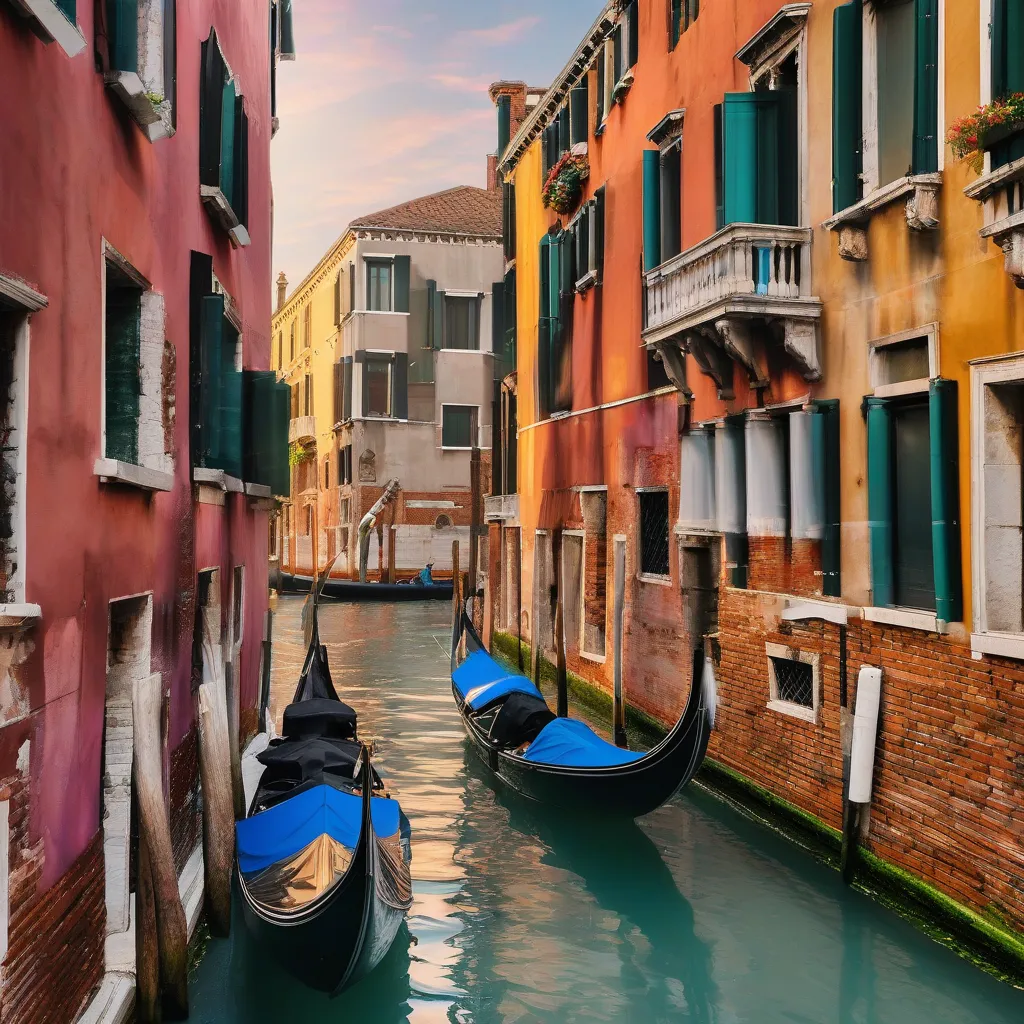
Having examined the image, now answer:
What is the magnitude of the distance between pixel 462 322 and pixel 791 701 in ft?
58.7

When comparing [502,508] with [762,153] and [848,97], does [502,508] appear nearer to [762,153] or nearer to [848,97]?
[762,153]

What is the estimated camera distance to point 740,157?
6293 millimetres

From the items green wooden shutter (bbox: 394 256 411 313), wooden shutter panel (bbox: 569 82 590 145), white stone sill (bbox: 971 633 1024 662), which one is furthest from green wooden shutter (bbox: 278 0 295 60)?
green wooden shutter (bbox: 394 256 411 313)

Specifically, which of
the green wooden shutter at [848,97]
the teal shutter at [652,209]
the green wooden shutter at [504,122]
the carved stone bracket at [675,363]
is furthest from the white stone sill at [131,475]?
the green wooden shutter at [504,122]

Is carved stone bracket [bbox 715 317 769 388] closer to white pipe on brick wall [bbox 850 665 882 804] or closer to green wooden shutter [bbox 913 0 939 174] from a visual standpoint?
green wooden shutter [bbox 913 0 939 174]

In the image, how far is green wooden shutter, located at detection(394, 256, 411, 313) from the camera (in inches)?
909

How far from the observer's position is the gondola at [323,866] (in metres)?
3.99

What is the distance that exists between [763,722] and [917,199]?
2950 mm

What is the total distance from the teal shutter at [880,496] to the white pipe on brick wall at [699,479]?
192 centimetres

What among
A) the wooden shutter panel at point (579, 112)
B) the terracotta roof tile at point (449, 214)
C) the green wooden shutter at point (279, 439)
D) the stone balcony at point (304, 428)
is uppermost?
the terracotta roof tile at point (449, 214)

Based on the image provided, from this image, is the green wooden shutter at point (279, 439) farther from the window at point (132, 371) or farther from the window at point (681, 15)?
the window at point (681, 15)

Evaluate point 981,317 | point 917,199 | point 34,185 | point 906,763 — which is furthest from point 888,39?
point 34,185

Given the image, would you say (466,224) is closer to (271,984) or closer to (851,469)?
(851,469)

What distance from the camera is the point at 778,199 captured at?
6289 millimetres
